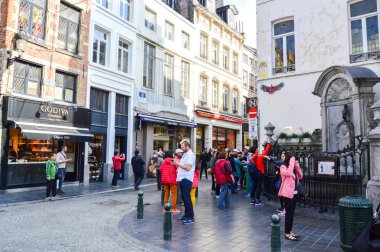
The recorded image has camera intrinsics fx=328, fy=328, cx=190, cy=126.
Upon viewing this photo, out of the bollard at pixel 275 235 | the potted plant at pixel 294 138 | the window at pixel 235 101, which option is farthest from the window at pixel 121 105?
the bollard at pixel 275 235

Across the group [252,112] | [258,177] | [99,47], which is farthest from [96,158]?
[258,177]

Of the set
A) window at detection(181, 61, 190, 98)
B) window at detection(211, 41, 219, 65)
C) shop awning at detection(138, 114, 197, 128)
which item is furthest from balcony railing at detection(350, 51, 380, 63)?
window at detection(211, 41, 219, 65)

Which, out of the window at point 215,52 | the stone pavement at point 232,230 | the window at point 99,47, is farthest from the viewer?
the window at point 215,52

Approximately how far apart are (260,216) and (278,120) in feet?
26.5

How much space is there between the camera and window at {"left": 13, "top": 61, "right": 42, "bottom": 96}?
1396 centimetres

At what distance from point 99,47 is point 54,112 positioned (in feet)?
16.9

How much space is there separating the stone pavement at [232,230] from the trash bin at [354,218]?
1.66ft

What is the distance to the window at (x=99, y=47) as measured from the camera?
59.8 feet

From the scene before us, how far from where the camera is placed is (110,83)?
18812 mm

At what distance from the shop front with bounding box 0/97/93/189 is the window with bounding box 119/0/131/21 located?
7.19 metres

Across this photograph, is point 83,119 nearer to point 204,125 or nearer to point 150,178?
point 150,178

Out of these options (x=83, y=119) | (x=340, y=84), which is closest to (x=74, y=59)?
(x=83, y=119)

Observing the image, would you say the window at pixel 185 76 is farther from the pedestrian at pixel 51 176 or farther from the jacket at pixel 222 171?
the jacket at pixel 222 171

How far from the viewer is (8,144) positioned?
43.6ft
